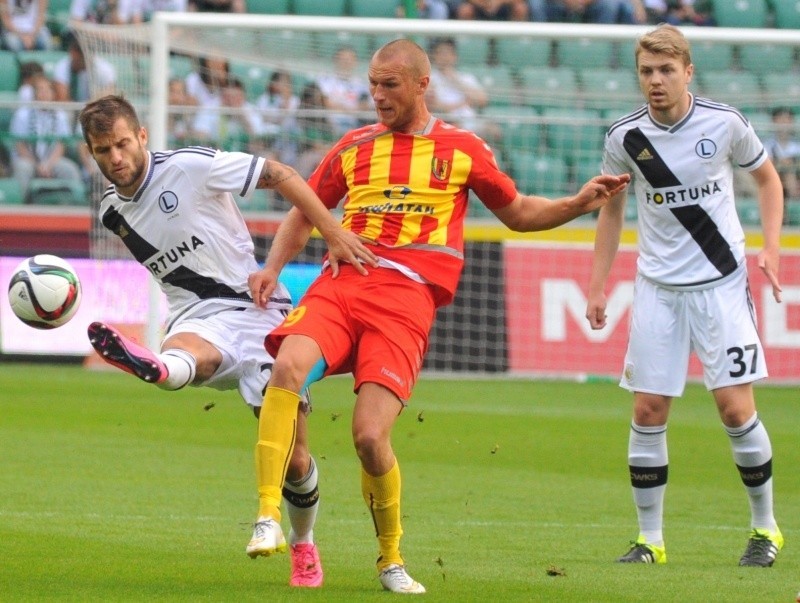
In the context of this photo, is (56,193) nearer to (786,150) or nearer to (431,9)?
(431,9)

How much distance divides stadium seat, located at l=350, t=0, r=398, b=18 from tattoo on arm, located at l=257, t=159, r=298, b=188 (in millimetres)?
14672

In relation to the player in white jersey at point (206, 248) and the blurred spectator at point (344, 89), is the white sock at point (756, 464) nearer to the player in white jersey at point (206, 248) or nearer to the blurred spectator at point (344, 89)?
the player in white jersey at point (206, 248)

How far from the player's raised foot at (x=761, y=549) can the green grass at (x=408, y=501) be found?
0.22ft

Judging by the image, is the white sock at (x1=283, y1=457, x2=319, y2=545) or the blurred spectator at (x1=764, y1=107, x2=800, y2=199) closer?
the white sock at (x1=283, y1=457, x2=319, y2=545)

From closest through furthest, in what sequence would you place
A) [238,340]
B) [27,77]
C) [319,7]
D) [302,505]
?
[302,505]
[238,340]
[27,77]
[319,7]

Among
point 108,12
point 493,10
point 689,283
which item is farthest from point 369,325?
point 108,12

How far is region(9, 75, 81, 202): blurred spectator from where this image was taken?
58.1 feet

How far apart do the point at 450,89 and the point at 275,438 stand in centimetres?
1223

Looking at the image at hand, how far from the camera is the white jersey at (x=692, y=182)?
694 cm

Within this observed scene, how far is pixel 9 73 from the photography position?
62.2ft

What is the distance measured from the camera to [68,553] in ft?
21.7

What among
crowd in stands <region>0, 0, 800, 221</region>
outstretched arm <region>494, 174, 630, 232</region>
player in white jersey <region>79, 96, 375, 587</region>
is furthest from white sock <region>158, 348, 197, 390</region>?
crowd in stands <region>0, 0, 800, 221</region>

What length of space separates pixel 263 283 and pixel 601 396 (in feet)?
31.7

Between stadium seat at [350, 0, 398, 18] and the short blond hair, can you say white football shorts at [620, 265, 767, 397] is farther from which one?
stadium seat at [350, 0, 398, 18]
